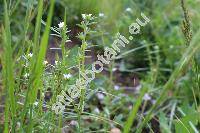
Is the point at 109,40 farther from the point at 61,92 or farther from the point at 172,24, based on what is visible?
the point at 61,92

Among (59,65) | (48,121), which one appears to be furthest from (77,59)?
(48,121)

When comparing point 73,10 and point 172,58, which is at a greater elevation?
point 73,10

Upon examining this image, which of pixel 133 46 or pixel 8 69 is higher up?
pixel 133 46

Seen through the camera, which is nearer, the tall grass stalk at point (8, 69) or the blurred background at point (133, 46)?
the tall grass stalk at point (8, 69)

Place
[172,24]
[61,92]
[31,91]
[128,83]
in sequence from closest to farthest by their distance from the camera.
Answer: [31,91], [61,92], [128,83], [172,24]

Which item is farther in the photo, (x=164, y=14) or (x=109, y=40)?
(x=164, y=14)

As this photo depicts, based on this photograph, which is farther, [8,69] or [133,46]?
[133,46]

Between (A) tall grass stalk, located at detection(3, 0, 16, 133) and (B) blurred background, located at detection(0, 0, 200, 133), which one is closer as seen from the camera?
(A) tall grass stalk, located at detection(3, 0, 16, 133)

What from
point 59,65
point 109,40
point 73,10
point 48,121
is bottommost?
point 48,121

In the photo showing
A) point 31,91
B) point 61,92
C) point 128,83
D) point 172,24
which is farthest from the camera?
point 172,24

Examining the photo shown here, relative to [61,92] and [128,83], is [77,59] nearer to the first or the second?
[61,92]
